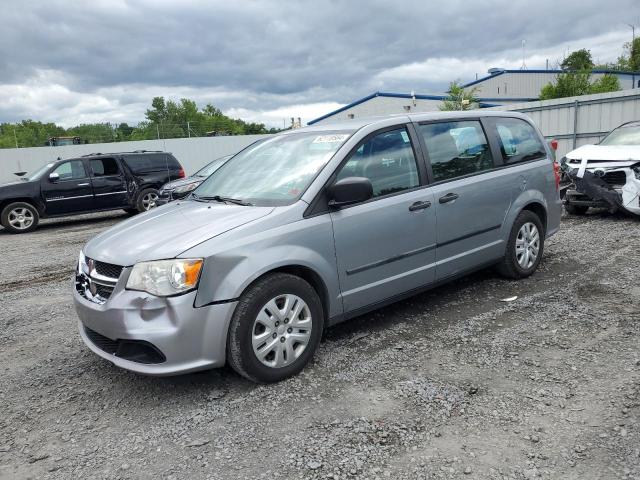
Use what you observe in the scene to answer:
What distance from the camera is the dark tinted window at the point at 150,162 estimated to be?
13.5 metres

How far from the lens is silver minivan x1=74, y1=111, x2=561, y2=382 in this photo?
3104 mm

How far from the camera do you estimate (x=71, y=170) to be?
495 inches

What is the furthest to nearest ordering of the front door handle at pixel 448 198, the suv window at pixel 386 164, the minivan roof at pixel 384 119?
the front door handle at pixel 448 198 → the minivan roof at pixel 384 119 → the suv window at pixel 386 164

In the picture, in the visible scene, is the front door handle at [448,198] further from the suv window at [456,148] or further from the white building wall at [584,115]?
the white building wall at [584,115]

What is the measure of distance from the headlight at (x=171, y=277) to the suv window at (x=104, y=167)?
35.8 feet

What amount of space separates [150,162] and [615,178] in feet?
35.8

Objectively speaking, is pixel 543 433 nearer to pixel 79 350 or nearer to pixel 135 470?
A: pixel 135 470

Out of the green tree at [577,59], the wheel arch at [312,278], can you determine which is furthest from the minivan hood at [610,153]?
the green tree at [577,59]

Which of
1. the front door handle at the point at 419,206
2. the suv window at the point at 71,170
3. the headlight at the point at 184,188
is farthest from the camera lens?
the suv window at the point at 71,170

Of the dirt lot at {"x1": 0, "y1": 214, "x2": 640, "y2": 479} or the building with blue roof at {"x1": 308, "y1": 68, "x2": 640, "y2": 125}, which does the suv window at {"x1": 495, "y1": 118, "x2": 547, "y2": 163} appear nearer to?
the dirt lot at {"x1": 0, "y1": 214, "x2": 640, "y2": 479}

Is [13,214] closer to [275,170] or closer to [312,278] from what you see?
[275,170]

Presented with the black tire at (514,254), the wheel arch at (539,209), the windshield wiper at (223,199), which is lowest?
the black tire at (514,254)

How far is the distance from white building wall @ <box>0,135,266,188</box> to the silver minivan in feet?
57.9

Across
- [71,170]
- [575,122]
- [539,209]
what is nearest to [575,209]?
[539,209]
